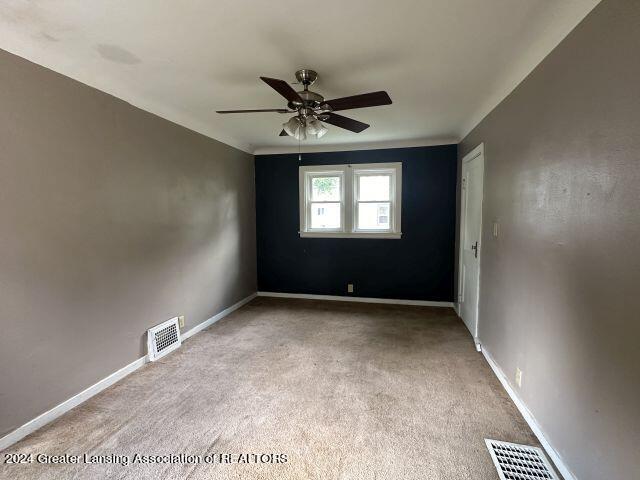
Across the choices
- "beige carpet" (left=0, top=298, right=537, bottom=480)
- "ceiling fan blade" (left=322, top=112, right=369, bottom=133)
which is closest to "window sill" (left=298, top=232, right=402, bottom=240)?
"beige carpet" (left=0, top=298, right=537, bottom=480)

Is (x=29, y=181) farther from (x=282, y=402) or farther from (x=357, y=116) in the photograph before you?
(x=357, y=116)

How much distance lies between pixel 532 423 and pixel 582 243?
1.24 m

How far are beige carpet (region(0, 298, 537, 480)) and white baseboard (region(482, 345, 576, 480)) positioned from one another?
48 mm

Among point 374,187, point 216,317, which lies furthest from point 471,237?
point 216,317

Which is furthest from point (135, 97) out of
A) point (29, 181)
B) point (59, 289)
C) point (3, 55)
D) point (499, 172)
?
point (499, 172)

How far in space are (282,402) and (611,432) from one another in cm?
182

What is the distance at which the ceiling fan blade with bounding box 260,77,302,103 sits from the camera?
1.70 meters

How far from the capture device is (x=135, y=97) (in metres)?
2.66

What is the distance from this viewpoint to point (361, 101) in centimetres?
Answer: 197

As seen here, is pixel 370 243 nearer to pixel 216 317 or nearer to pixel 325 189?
pixel 325 189

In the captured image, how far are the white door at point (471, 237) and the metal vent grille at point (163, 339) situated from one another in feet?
10.1

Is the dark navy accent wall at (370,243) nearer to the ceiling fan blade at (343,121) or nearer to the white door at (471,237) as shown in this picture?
the white door at (471,237)

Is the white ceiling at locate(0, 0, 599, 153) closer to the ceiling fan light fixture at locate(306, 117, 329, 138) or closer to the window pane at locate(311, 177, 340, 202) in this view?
the ceiling fan light fixture at locate(306, 117, 329, 138)

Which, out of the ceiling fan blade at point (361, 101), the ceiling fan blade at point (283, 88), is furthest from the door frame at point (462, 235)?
the ceiling fan blade at point (283, 88)
